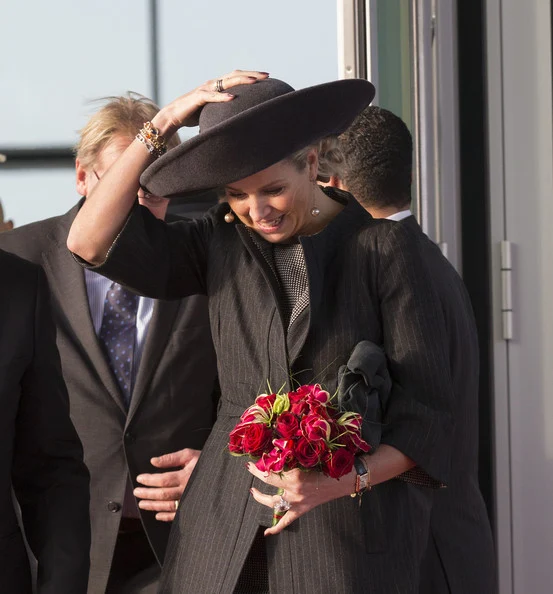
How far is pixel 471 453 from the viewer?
2648 millimetres

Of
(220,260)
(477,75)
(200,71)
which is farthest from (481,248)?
(200,71)

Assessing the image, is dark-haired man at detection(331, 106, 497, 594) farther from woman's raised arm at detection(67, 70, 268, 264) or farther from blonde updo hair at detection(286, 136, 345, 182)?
woman's raised arm at detection(67, 70, 268, 264)

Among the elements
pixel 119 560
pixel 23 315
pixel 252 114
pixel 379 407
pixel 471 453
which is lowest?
pixel 119 560

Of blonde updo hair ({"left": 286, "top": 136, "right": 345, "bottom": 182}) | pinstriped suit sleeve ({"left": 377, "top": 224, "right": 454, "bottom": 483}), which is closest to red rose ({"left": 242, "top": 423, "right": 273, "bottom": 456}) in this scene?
pinstriped suit sleeve ({"left": 377, "top": 224, "right": 454, "bottom": 483})

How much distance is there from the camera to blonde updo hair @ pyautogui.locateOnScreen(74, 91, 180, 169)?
286cm

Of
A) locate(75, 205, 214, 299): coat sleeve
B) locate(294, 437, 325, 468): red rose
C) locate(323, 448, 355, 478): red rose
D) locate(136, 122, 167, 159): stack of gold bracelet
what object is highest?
locate(136, 122, 167, 159): stack of gold bracelet

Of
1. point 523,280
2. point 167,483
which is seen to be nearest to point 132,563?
point 167,483

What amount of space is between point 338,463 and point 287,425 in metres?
0.09

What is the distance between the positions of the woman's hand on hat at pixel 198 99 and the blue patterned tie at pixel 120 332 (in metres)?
0.87

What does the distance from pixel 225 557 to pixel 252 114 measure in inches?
26.4

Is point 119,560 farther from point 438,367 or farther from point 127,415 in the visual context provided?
point 438,367

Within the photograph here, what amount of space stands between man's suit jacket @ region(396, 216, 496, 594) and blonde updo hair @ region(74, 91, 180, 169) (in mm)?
867

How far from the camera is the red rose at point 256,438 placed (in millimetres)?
1649

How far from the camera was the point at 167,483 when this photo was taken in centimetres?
247
